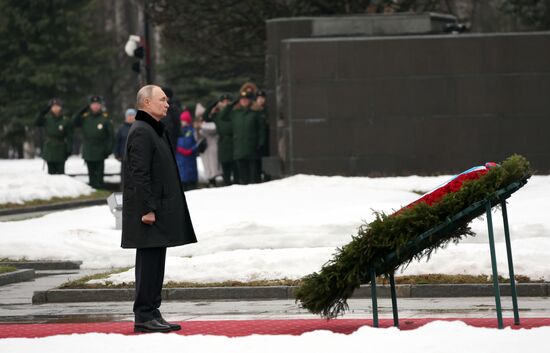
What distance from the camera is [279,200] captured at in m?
24.7

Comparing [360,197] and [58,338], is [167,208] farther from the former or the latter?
[360,197]

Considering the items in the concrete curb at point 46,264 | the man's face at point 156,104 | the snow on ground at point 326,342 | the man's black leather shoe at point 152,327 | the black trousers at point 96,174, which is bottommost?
the black trousers at point 96,174

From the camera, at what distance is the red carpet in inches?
445

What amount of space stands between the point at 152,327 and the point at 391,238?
1923 mm

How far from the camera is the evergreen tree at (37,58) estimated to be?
5912 cm

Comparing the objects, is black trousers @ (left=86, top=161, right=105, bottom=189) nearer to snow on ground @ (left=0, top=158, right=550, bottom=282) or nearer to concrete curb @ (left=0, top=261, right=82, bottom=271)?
snow on ground @ (left=0, top=158, right=550, bottom=282)

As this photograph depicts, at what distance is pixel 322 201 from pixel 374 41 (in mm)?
5126

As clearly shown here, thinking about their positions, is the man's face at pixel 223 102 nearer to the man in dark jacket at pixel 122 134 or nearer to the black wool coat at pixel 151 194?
the man in dark jacket at pixel 122 134

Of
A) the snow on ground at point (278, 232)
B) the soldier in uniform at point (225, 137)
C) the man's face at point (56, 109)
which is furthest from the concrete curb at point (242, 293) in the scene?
the man's face at point (56, 109)

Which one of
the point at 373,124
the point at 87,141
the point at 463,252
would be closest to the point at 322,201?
the point at 373,124

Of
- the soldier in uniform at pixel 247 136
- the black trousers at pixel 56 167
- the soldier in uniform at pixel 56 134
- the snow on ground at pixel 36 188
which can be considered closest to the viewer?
the snow on ground at pixel 36 188

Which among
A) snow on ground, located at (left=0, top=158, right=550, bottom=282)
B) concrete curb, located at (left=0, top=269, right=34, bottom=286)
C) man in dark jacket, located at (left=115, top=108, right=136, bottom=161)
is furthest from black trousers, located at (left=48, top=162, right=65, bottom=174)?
concrete curb, located at (left=0, top=269, right=34, bottom=286)

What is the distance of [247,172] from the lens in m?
32.7

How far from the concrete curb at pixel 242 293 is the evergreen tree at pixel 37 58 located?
4354cm
